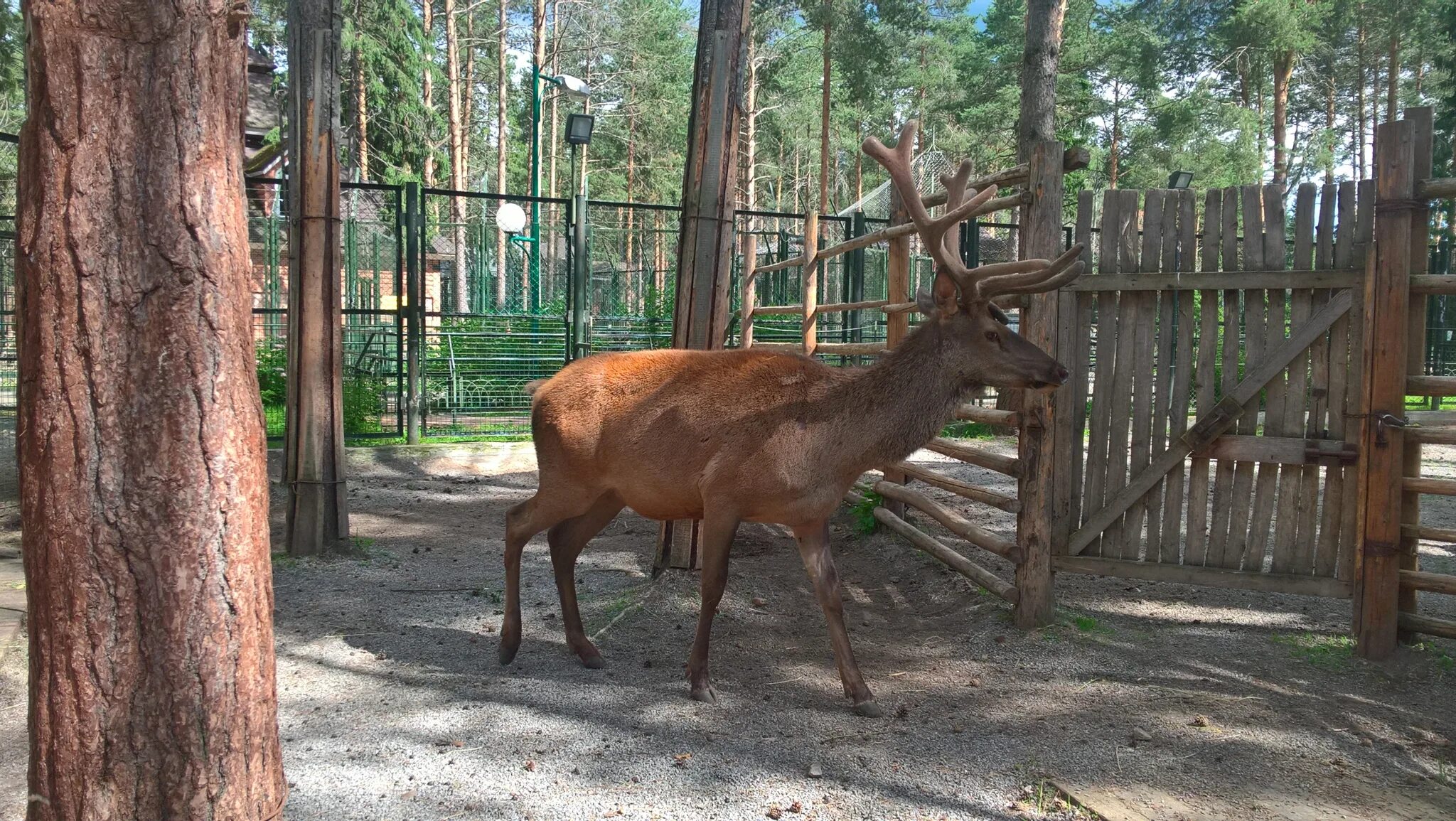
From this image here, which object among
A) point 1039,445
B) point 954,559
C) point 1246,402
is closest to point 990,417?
point 1039,445

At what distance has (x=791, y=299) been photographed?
1638 cm

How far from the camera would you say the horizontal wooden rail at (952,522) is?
223 inches

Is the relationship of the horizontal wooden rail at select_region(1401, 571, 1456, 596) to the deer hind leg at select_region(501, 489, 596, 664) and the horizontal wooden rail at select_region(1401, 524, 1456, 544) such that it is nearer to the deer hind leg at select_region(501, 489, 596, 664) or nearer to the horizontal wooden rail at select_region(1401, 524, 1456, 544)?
the horizontal wooden rail at select_region(1401, 524, 1456, 544)

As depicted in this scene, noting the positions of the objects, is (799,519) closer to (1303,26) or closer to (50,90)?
(50,90)

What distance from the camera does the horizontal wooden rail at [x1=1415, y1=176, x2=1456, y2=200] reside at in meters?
4.79

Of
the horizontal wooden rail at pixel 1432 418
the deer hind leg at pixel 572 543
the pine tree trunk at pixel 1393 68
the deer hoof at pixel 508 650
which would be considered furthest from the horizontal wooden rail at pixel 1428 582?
the pine tree trunk at pixel 1393 68

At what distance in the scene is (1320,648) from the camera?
5.24 metres

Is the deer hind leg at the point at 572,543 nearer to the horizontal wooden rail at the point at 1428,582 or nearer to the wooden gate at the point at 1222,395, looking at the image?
the wooden gate at the point at 1222,395

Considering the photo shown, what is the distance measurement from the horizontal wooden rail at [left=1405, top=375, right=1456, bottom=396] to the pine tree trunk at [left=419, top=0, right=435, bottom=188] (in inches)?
1114

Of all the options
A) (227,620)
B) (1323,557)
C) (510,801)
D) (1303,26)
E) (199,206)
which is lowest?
(510,801)

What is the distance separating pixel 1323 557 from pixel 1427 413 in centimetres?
87

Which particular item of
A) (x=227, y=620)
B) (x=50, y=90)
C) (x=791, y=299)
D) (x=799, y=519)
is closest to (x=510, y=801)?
(x=227, y=620)

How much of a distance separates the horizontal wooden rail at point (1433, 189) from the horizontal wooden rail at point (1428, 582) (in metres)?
1.75

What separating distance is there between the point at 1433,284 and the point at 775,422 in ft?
10.1
